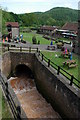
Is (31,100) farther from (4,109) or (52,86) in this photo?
(4,109)

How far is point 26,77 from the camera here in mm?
18547

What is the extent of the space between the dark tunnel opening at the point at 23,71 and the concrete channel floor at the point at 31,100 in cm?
90

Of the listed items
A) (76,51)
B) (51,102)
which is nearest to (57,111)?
(51,102)

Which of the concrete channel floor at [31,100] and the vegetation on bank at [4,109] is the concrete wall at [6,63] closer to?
the concrete channel floor at [31,100]

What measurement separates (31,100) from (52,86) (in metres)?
3.18

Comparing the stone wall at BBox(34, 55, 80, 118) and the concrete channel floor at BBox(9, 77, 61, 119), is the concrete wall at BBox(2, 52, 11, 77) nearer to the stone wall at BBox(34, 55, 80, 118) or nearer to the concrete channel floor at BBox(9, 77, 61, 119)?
the concrete channel floor at BBox(9, 77, 61, 119)

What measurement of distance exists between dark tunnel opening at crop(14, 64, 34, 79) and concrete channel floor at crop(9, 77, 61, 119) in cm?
90

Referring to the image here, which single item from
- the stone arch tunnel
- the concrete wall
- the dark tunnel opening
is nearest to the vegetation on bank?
the stone arch tunnel

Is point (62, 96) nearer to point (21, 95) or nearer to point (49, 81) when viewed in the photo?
point (49, 81)

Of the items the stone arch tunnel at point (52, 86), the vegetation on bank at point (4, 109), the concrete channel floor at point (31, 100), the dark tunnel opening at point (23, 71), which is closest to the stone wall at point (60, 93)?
the stone arch tunnel at point (52, 86)

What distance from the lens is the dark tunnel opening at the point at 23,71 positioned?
18.5 metres

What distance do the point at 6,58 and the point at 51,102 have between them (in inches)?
311

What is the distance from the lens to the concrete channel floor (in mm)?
11195

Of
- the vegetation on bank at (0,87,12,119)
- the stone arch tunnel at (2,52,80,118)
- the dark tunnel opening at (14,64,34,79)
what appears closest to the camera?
the vegetation on bank at (0,87,12,119)
